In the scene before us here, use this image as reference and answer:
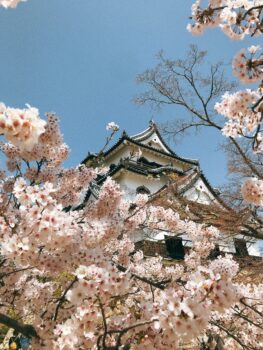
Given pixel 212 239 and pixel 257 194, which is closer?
pixel 257 194

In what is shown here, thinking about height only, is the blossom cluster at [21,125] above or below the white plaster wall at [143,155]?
below

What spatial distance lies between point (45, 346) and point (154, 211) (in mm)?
7159

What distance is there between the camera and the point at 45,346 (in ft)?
9.93

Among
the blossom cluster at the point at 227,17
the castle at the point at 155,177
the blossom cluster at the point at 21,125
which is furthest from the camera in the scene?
the castle at the point at 155,177

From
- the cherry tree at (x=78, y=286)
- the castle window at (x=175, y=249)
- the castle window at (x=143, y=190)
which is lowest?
the cherry tree at (x=78, y=286)

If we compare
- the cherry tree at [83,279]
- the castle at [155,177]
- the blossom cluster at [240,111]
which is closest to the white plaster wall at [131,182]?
the castle at [155,177]

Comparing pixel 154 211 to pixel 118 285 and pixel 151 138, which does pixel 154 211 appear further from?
pixel 151 138

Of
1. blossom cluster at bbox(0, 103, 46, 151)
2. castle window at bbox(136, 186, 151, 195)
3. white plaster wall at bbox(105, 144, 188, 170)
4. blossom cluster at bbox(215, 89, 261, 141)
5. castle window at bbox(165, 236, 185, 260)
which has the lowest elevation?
blossom cluster at bbox(0, 103, 46, 151)

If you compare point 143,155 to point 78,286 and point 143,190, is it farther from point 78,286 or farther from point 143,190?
point 78,286

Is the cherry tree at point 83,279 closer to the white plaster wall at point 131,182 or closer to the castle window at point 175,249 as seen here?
the castle window at point 175,249

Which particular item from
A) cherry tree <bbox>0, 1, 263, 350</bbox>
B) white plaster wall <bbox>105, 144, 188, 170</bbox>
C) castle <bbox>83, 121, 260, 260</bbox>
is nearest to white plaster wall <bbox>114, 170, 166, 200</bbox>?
castle <bbox>83, 121, 260, 260</bbox>

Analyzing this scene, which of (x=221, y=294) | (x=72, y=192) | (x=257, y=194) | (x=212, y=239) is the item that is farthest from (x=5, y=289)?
(x=212, y=239)

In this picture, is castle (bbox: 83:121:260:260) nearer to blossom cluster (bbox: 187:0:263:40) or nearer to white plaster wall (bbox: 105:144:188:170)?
white plaster wall (bbox: 105:144:188:170)

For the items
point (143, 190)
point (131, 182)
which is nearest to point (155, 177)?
point (143, 190)
